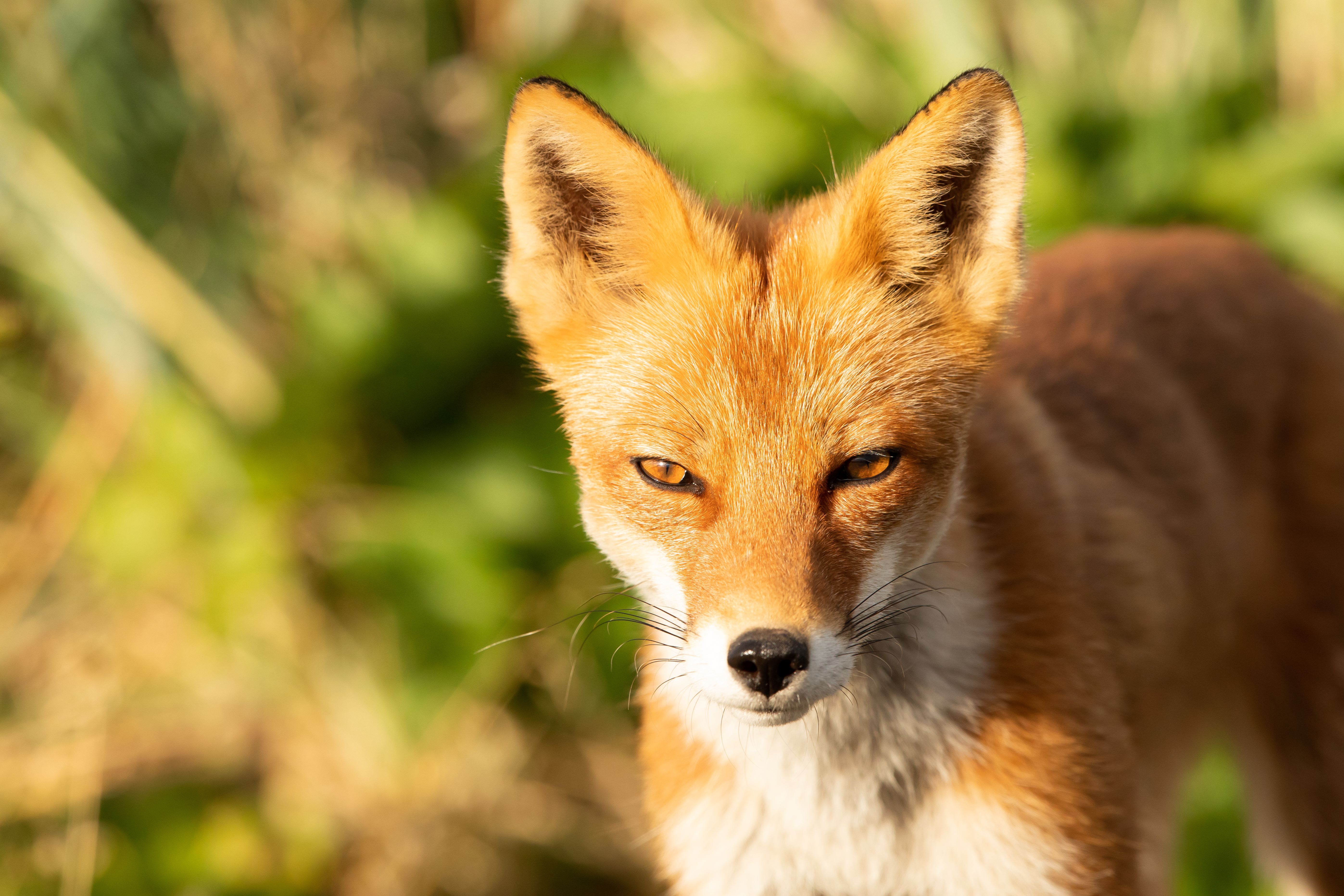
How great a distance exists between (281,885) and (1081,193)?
3.92 metres

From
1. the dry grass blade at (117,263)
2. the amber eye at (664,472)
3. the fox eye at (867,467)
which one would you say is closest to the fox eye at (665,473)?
the amber eye at (664,472)

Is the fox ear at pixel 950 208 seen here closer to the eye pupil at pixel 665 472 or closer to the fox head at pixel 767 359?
the fox head at pixel 767 359

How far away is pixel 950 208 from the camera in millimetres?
2061

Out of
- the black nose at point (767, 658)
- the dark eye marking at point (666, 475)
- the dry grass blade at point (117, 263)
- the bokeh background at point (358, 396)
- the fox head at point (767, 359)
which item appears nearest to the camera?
the black nose at point (767, 658)

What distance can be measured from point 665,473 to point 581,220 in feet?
1.86

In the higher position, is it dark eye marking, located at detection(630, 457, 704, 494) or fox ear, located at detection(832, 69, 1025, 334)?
fox ear, located at detection(832, 69, 1025, 334)

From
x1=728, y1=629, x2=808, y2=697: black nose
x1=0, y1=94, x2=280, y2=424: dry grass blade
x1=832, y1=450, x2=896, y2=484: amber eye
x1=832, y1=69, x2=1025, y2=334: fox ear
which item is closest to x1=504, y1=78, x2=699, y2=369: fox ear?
x1=832, y1=69, x2=1025, y2=334: fox ear

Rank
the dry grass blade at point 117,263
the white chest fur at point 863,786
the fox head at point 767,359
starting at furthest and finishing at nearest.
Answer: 1. the dry grass blade at point 117,263
2. the white chest fur at point 863,786
3. the fox head at point 767,359

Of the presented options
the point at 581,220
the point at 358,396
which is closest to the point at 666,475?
the point at 581,220

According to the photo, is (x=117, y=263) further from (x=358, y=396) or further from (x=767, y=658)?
(x=767, y=658)

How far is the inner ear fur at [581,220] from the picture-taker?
196cm

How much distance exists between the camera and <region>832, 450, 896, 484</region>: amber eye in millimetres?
1879

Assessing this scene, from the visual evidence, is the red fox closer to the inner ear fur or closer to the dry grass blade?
the inner ear fur

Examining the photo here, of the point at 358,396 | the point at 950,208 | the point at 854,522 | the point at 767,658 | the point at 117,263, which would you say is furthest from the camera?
the point at 117,263
